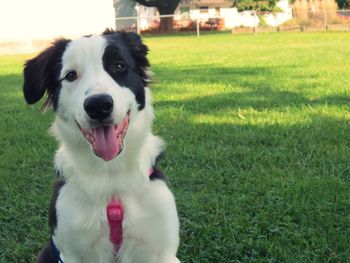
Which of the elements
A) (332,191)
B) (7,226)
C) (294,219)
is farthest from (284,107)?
(7,226)

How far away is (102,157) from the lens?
2.75m

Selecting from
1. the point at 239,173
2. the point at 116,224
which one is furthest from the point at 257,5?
the point at 116,224

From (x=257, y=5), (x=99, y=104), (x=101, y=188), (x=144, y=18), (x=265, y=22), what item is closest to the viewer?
(x=99, y=104)

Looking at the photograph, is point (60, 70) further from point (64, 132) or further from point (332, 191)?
point (332, 191)

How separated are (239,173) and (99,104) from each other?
92.7 inches

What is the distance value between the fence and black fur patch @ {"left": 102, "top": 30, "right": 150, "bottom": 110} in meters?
27.4

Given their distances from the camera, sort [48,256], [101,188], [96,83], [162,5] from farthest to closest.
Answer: [162,5]
[48,256]
[101,188]
[96,83]

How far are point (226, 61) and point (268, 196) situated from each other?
35.9ft

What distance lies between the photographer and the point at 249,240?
139 inches

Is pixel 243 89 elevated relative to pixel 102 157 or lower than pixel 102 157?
lower

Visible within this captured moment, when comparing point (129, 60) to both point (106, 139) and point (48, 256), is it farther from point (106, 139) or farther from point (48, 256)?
point (48, 256)

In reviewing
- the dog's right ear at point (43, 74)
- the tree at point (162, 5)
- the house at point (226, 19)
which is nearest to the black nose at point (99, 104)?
the dog's right ear at point (43, 74)

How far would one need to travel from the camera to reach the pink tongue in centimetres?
272

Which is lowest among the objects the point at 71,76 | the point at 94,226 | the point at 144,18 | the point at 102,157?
the point at 94,226
